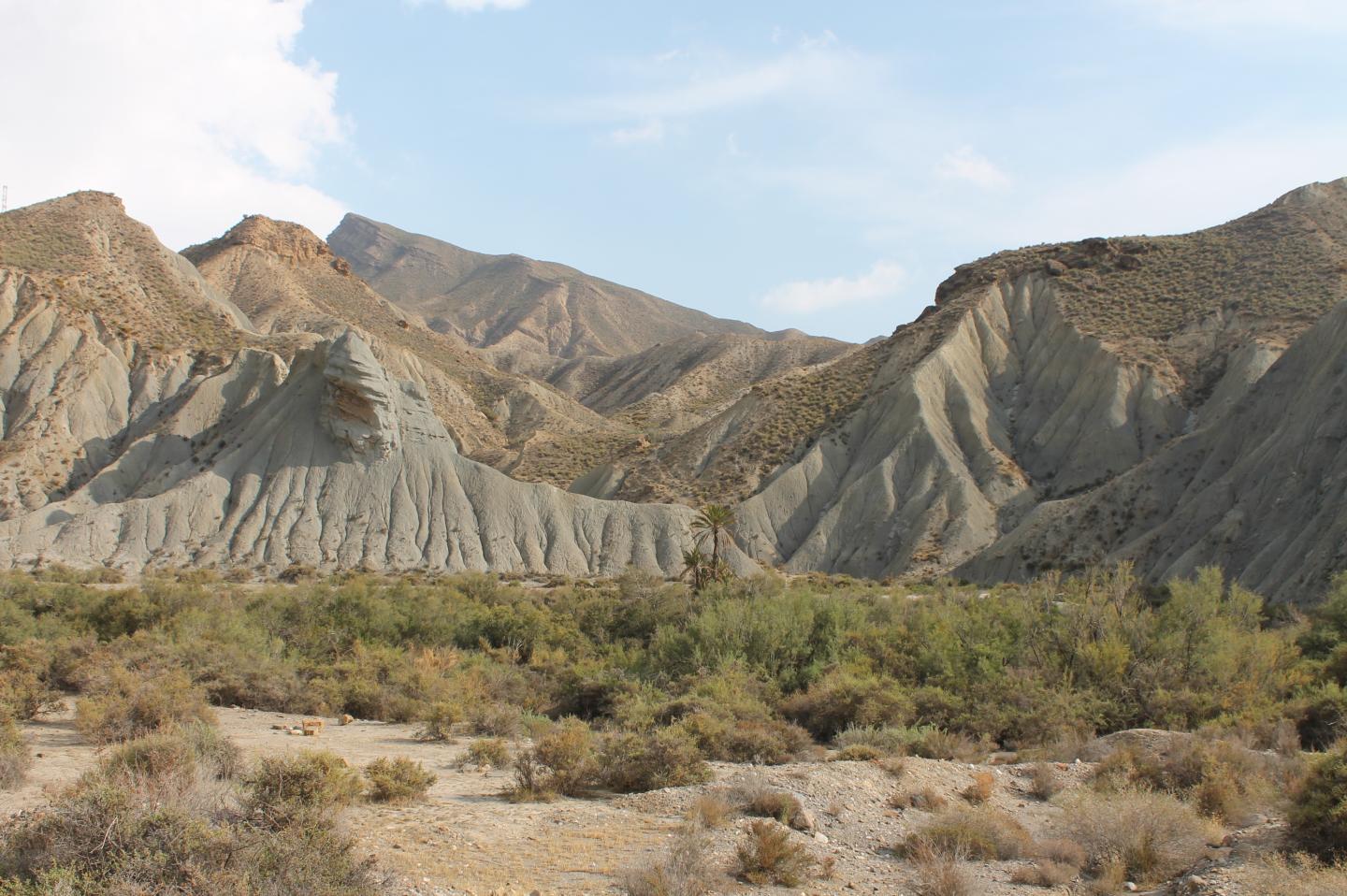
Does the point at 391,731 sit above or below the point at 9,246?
below

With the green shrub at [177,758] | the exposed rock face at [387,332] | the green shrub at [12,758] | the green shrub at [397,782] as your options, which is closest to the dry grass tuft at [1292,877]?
the green shrub at [397,782]

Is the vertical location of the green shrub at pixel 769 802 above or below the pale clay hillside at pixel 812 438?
below

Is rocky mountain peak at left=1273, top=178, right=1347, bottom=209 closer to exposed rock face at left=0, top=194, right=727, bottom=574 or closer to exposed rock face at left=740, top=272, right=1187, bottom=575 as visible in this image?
exposed rock face at left=740, top=272, right=1187, bottom=575

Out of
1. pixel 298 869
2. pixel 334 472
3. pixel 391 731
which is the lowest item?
pixel 391 731

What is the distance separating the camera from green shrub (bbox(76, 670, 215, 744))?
18.3m

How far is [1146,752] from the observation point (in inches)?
733

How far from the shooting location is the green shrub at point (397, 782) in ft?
48.7

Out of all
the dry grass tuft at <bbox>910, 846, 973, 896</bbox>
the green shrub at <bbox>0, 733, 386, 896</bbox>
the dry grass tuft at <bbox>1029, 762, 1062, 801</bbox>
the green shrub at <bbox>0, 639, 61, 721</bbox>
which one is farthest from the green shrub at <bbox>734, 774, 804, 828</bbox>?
the green shrub at <bbox>0, 639, 61, 721</bbox>

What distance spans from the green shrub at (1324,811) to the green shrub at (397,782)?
36.8 ft

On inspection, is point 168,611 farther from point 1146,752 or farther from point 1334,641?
point 1334,641

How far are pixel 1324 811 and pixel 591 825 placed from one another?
29.1 feet

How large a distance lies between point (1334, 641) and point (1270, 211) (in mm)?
70832

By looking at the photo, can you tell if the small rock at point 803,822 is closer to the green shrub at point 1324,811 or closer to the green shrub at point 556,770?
the green shrub at point 556,770

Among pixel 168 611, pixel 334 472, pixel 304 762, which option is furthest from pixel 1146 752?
pixel 334 472
